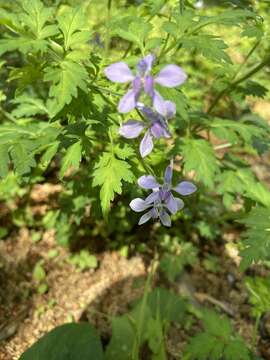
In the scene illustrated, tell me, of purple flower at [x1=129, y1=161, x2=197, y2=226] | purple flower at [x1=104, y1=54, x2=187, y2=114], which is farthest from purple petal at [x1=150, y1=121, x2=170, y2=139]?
purple flower at [x1=129, y1=161, x2=197, y2=226]

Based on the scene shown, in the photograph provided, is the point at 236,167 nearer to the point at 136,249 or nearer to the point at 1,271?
the point at 136,249

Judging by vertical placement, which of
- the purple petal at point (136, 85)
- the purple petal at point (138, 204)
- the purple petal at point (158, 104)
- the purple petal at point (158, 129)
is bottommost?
the purple petal at point (138, 204)

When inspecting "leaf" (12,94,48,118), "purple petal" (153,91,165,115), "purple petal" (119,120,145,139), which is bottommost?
"leaf" (12,94,48,118)

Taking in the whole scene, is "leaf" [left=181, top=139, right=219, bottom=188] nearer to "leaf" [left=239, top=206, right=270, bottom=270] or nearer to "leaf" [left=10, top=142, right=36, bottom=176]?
"leaf" [left=239, top=206, right=270, bottom=270]

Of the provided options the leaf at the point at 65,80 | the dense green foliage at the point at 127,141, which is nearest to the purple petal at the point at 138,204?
the dense green foliage at the point at 127,141

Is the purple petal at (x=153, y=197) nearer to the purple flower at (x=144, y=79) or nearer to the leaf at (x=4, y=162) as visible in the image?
the purple flower at (x=144, y=79)

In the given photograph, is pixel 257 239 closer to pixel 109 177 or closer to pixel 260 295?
pixel 260 295

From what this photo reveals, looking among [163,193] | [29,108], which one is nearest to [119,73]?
[163,193]

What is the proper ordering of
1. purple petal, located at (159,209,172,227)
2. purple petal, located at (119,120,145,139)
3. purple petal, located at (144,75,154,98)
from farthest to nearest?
purple petal, located at (159,209,172,227) < purple petal, located at (119,120,145,139) < purple petal, located at (144,75,154,98)
